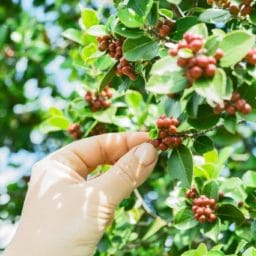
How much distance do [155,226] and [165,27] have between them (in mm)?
1534

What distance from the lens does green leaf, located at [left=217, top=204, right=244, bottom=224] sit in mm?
2463

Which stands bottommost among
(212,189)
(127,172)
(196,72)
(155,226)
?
(155,226)

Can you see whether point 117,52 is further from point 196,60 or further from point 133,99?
point 133,99

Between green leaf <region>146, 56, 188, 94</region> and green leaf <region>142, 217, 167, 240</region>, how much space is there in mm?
1717

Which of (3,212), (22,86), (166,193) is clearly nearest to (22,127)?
(22,86)

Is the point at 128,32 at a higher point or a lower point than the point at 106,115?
higher

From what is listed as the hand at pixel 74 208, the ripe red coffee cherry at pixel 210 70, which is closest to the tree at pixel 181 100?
the ripe red coffee cherry at pixel 210 70

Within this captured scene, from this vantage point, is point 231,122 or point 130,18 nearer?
point 231,122

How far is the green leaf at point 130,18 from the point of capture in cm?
194

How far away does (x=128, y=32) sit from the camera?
1.97m

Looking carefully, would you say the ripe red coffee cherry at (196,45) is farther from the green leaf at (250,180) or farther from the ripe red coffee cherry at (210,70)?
the green leaf at (250,180)

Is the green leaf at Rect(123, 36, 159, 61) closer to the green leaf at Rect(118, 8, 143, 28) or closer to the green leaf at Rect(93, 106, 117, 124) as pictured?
the green leaf at Rect(118, 8, 143, 28)

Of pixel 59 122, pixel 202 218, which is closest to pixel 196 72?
pixel 202 218

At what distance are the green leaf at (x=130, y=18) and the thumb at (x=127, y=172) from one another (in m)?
0.43
